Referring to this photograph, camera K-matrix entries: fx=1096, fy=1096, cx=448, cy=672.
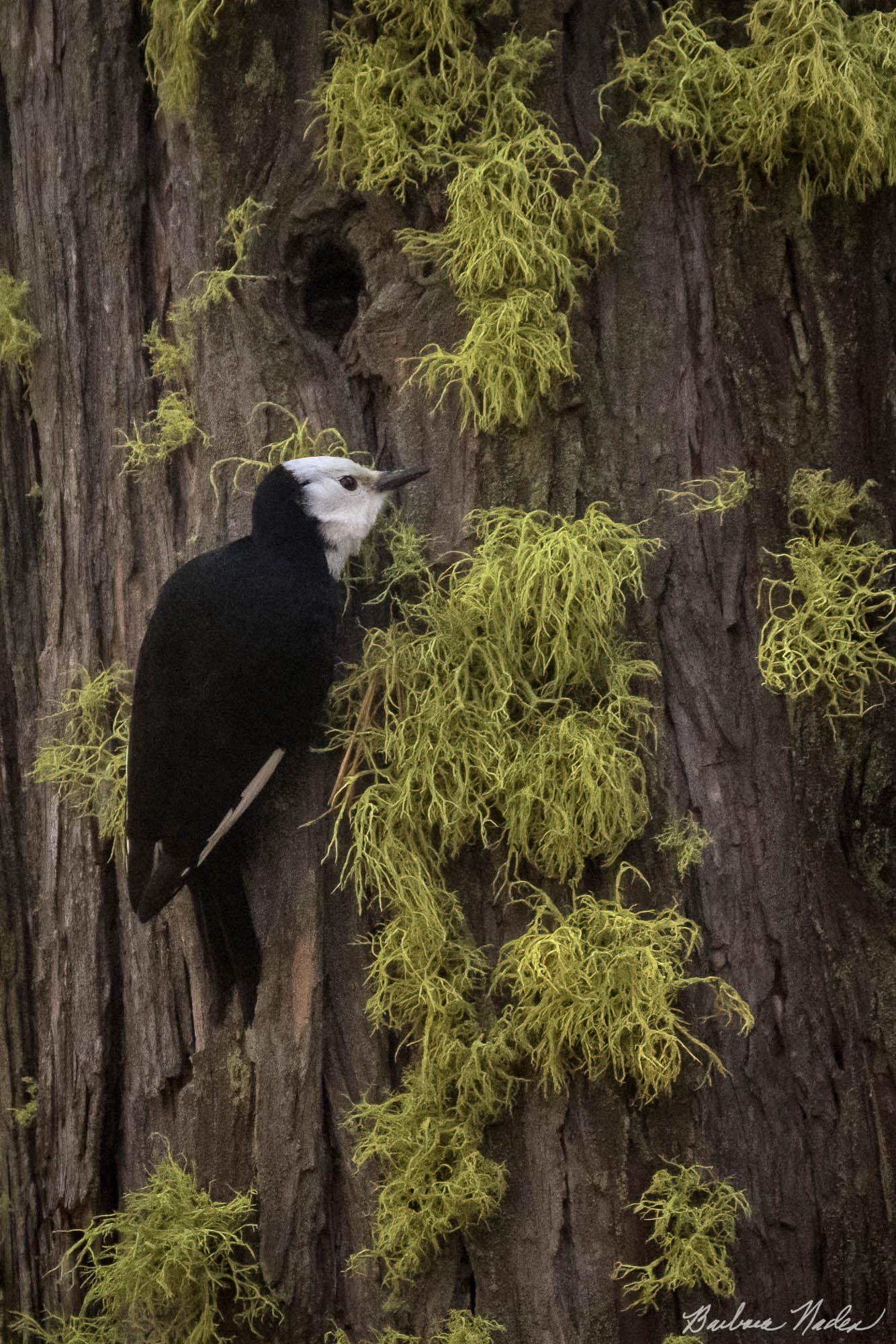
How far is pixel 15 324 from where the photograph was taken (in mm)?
2342

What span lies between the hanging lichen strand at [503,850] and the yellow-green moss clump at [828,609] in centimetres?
25

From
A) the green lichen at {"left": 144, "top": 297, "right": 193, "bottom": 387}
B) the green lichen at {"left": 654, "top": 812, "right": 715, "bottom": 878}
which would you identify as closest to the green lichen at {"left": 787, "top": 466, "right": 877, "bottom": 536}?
the green lichen at {"left": 654, "top": 812, "right": 715, "bottom": 878}

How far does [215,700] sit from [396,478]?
0.52 metres

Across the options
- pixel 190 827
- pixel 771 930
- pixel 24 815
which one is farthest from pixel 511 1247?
pixel 24 815

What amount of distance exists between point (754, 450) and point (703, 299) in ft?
0.98

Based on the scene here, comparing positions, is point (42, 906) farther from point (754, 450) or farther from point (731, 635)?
point (754, 450)

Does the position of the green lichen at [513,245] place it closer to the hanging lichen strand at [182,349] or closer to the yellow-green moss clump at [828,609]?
the hanging lichen strand at [182,349]

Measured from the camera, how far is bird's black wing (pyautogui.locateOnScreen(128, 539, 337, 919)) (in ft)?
6.35

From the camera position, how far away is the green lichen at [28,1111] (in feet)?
7.56

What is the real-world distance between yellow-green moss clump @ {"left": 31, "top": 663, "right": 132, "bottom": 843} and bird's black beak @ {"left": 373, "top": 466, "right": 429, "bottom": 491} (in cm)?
65

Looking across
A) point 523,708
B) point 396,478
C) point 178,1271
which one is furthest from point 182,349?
point 178,1271

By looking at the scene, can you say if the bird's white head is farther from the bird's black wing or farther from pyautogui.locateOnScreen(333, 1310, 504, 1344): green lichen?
pyautogui.locateOnScreen(333, 1310, 504, 1344): green lichen
